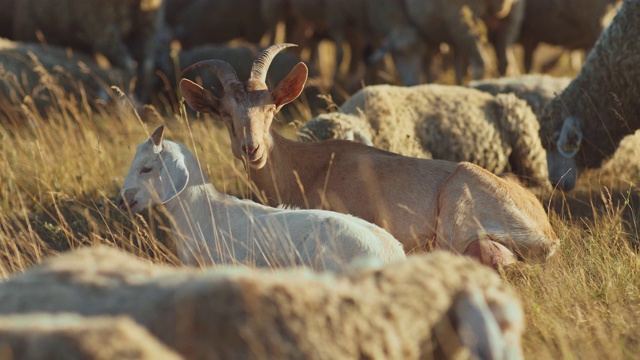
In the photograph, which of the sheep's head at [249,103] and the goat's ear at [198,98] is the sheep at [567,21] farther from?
the goat's ear at [198,98]

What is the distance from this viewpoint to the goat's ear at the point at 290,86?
→ 6445 mm

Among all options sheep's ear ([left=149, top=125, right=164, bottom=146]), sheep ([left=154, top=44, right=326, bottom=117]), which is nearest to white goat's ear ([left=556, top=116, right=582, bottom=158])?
sheep's ear ([left=149, top=125, right=164, bottom=146])

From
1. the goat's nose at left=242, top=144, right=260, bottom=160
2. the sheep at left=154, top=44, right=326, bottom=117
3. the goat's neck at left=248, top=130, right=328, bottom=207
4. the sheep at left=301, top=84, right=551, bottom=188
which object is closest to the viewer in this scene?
the goat's nose at left=242, top=144, right=260, bottom=160

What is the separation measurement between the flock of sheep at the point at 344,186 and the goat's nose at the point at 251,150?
2 cm

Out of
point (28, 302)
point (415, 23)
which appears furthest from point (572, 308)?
point (415, 23)

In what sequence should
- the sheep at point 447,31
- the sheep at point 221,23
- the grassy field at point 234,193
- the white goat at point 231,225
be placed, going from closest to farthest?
the grassy field at point 234,193
the white goat at point 231,225
the sheep at point 447,31
the sheep at point 221,23

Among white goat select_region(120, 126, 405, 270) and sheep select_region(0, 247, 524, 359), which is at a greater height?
sheep select_region(0, 247, 524, 359)

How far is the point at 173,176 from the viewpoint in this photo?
18.7ft

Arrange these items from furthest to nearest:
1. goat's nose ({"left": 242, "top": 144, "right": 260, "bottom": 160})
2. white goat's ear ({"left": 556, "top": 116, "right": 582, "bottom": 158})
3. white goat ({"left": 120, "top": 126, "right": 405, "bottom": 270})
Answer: white goat's ear ({"left": 556, "top": 116, "right": 582, "bottom": 158}) → goat's nose ({"left": 242, "top": 144, "right": 260, "bottom": 160}) → white goat ({"left": 120, "top": 126, "right": 405, "bottom": 270})

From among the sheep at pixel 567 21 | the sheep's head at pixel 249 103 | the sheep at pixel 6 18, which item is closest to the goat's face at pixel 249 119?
the sheep's head at pixel 249 103

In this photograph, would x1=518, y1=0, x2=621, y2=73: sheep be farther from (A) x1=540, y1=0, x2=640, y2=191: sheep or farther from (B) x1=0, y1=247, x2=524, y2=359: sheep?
(B) x1=0, y1=247, x2=524, y2=359: sheep

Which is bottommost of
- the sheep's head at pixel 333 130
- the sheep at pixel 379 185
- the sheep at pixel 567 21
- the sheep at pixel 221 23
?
the sheep at pixel 221 23

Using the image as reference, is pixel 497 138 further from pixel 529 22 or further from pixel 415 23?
pixel 529 22

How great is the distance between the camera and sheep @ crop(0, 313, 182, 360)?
234 centimetres
